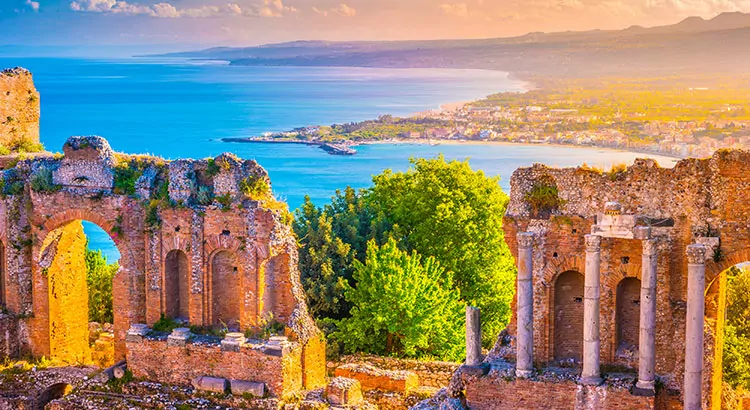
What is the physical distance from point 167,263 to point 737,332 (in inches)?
855

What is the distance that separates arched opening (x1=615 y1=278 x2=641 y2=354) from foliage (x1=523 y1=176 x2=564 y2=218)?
265cm

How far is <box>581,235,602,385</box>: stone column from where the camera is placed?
1038 inches

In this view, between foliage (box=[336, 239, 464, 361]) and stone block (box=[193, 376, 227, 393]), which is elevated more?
foliage (box=[336, 239, 464, 361])

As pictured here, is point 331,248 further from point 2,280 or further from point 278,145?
point 278,145

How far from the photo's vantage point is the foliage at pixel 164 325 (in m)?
32.2

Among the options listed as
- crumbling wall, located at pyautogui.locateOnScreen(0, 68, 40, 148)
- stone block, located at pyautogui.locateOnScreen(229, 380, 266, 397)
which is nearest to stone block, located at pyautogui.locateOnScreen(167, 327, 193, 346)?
stone block, located at pyautogui.locateOnScreen(229, 380, 266, 397)

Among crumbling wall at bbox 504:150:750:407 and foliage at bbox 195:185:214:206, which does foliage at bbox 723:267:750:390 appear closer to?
crumbling wall at bbox 504:150:750:407

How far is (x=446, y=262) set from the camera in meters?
43.4

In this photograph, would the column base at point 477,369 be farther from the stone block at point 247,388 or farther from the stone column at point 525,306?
the stone block at point 247,388

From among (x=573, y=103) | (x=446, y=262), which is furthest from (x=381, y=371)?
(x=573, y=103)

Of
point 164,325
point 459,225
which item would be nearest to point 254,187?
point 164,325

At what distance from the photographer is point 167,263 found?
106 feet

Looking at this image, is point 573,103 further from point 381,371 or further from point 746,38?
point 381,371

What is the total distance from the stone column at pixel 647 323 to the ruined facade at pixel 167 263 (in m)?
9.74
